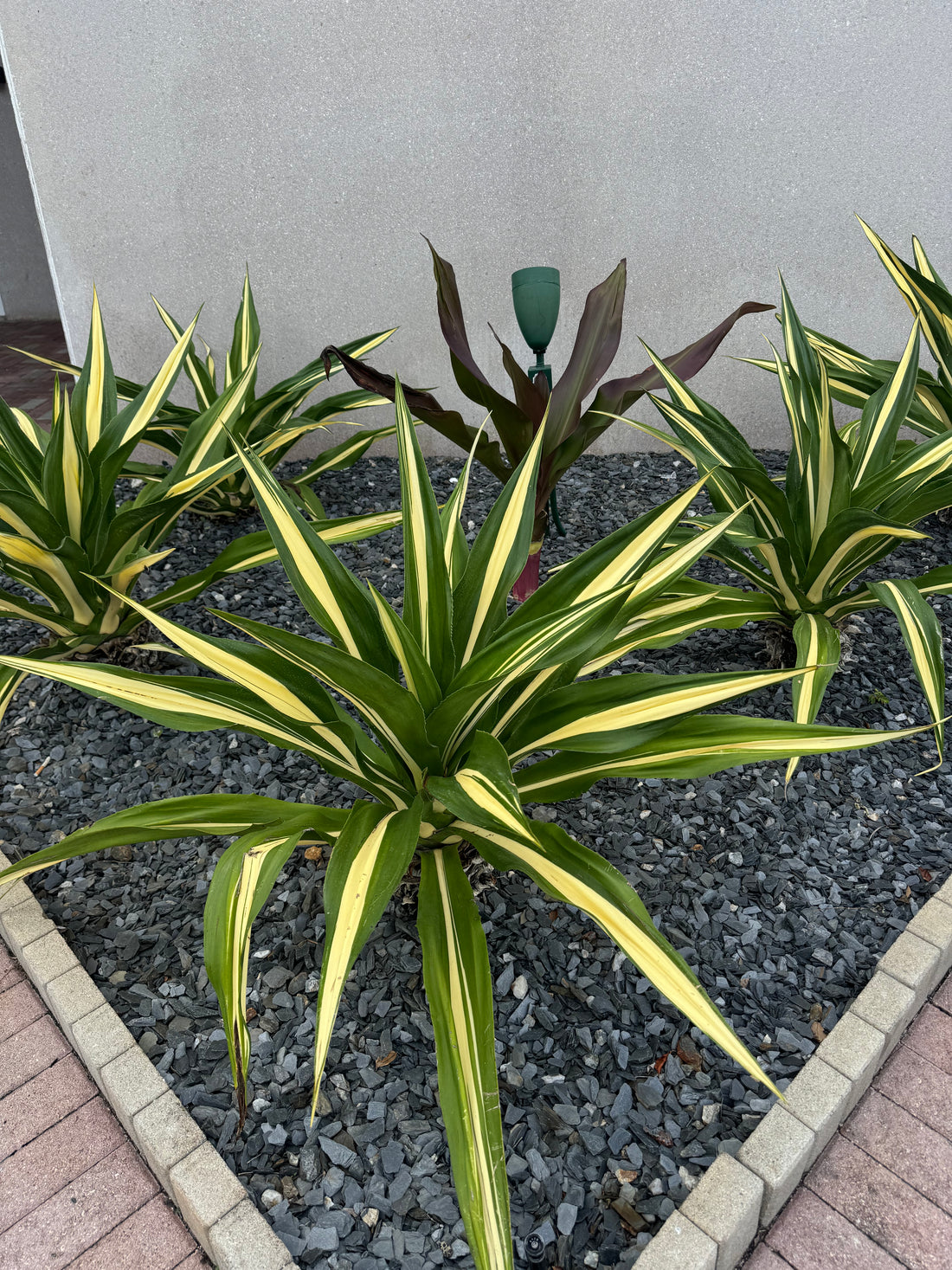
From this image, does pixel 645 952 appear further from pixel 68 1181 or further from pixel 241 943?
pixel 68 1181

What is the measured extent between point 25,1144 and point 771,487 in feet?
5.32

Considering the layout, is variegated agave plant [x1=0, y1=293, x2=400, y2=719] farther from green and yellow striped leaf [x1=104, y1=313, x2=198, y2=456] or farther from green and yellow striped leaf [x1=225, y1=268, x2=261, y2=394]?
green and yellow striped leaf [x1=225, y1=268, x2=261, y2=394]

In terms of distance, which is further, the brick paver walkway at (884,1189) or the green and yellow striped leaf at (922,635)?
the green and yellow striped leaf at (922,635)

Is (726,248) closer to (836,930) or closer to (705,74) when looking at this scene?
(705,74)

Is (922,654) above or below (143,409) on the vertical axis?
below

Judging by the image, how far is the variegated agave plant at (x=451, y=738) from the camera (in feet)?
2.68

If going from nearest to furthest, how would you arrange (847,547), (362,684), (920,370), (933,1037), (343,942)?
(343,942)
(362,684)
(933,1037)
(847,547)
(920,370)

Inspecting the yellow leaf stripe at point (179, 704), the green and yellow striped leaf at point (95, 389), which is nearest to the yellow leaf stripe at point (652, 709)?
the yellow leaf stripe at point (179, 704)

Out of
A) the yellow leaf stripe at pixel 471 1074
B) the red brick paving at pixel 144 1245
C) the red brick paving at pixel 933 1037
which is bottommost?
the red brick paving at pixel 933 1037

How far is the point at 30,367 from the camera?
518 centimetres

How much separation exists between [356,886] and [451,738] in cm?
22

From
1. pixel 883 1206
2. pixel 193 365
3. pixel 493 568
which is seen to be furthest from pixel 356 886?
pixel 193 365

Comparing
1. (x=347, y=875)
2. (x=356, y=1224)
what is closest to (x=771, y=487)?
(x=347, y=875)

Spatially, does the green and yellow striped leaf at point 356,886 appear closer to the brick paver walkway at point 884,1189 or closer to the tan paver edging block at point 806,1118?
the tan paver edging block at point 806,1118
